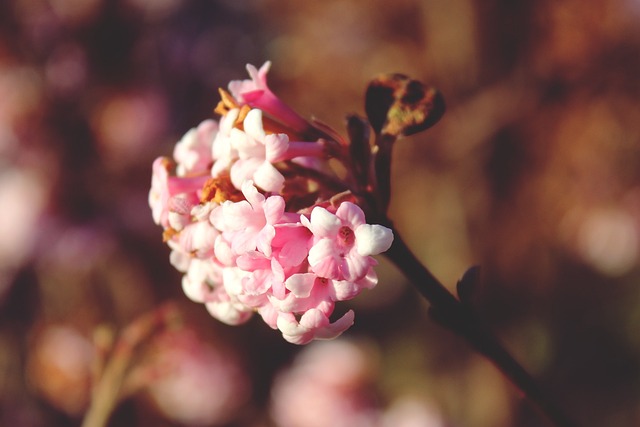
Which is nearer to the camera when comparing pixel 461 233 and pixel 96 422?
pixel 96 422

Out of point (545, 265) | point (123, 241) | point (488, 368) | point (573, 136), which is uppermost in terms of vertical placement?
point (573, 136)

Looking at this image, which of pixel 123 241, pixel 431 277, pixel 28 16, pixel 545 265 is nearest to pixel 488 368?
pixel 545 265

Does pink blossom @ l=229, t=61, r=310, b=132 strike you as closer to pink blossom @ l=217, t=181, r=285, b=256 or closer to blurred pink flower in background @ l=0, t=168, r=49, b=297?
pink blossom @ l=217, t=181, r=285, b=256

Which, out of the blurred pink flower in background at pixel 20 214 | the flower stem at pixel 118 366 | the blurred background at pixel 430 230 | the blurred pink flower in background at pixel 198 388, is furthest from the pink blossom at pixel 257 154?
the blurred pink flower in background at pixel 20 214

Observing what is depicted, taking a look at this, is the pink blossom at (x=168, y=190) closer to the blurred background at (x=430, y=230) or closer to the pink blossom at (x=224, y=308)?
the pink blossom at (x=224, y=308)

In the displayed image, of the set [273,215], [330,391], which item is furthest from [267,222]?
[330,391]

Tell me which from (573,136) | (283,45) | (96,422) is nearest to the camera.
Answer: (96,422)

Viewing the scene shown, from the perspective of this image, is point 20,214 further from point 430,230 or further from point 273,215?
point 273,215

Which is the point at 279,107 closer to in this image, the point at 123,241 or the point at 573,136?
the point at 123,241
